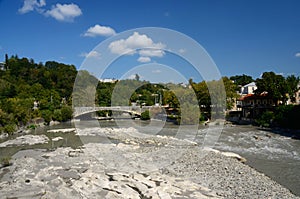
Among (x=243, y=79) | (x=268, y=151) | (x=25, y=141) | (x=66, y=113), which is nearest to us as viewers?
(x=268, y=151)

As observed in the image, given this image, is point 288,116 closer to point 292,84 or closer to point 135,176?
point 292,84

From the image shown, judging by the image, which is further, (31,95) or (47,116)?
(31,95)

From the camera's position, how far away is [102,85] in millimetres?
47594

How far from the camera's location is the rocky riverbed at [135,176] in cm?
859

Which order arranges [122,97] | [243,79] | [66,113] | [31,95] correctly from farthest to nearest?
[243,79]
[122,97]
[31,95]
[66,113]

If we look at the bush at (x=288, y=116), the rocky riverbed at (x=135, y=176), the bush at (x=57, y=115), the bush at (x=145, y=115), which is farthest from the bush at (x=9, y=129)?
the bush at (x=288, y=116)

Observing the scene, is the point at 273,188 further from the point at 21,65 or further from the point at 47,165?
the point at 21,65

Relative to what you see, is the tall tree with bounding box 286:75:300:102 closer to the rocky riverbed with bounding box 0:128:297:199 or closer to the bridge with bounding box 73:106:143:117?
the rocky riverbed with bounding box 0:128:297:199

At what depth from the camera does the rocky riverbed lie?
8.59m

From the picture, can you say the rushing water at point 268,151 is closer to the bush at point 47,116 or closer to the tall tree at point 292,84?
the tall tree at point 292,84

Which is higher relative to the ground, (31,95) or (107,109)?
(31,95)

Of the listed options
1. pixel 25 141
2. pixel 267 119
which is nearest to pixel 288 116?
pixel 267 119

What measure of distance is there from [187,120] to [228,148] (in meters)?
13.8

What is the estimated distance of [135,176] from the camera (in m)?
10.1
